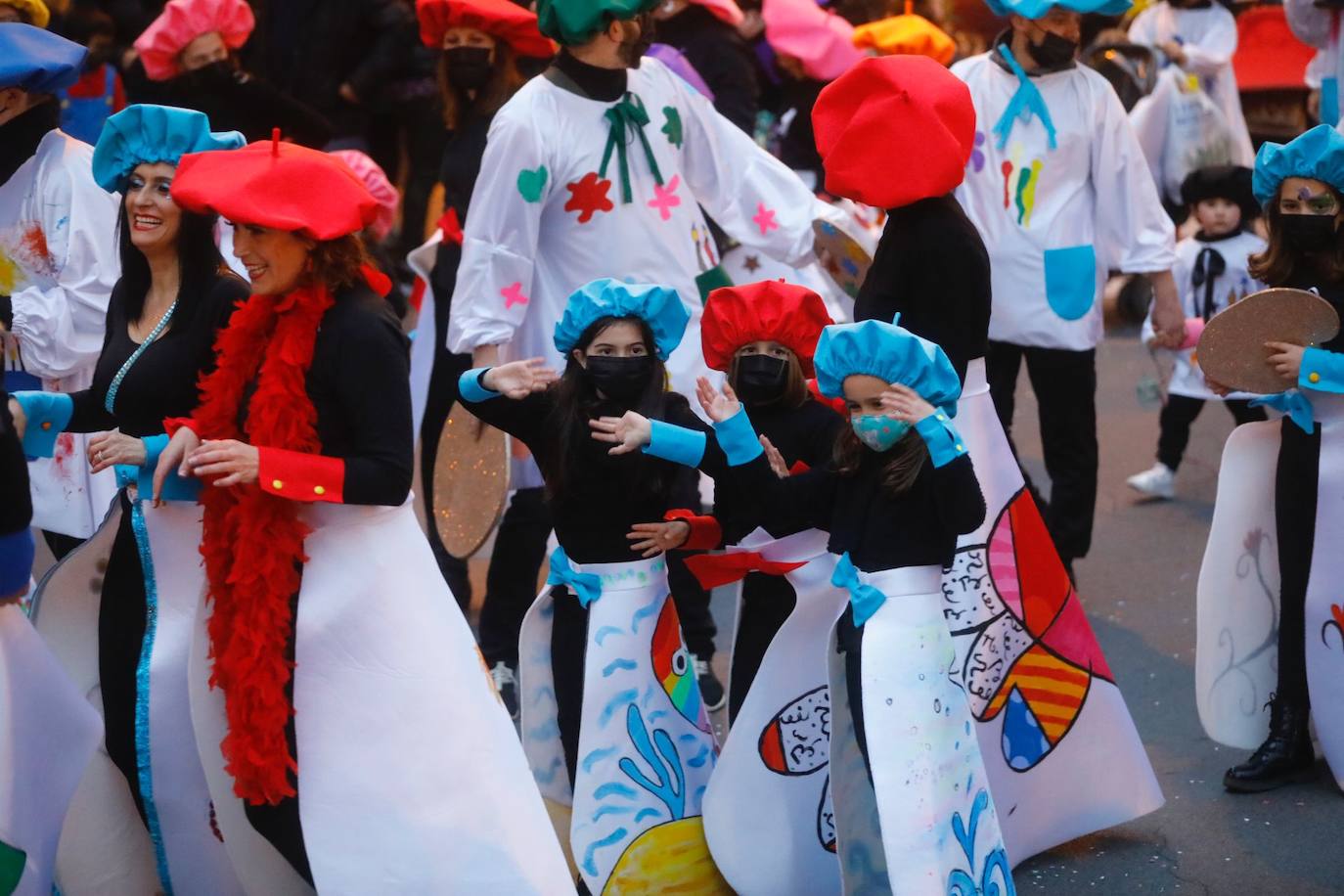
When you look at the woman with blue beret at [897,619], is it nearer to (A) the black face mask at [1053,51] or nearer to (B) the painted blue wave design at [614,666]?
(B) the painted blue wave design at [614,666]

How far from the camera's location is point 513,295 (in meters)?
5.29

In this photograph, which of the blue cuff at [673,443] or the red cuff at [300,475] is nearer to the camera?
the red cuff at [300,475]

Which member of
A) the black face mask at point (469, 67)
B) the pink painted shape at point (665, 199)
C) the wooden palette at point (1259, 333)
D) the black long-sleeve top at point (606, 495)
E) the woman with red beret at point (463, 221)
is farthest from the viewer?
the black face mask at point (469, 67)

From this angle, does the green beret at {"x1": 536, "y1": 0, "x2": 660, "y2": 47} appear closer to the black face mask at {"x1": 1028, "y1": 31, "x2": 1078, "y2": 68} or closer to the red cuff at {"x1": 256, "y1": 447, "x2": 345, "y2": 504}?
the black face mask at {"x1": 1028, "y1": 31, "x2": 1078, "y2": 68}

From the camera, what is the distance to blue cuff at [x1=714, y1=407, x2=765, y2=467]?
403cm

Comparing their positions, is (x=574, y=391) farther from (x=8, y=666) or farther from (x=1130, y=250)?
(x=1130, y=250)

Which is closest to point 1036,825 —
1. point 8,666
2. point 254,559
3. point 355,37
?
point 254,559

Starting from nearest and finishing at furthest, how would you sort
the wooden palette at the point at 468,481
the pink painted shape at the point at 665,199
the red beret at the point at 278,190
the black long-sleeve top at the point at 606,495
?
1. the red beret at the point at 278,190
2. the black long-sleeve top at the point at 606,495
3. the pink painted shape at the point at 665,199
4. the wooden palette at the point at 468,481

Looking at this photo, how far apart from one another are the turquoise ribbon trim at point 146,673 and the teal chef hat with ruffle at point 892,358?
1.50 metres

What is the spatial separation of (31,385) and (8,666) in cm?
195

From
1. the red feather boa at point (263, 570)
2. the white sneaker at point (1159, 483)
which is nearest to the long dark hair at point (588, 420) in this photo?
the red feather boa at point (263, 570)

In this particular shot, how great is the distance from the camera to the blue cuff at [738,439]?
13.2 ft

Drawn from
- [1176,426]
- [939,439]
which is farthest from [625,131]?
[1176,426]

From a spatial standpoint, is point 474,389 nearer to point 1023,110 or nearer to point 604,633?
point 604,633
